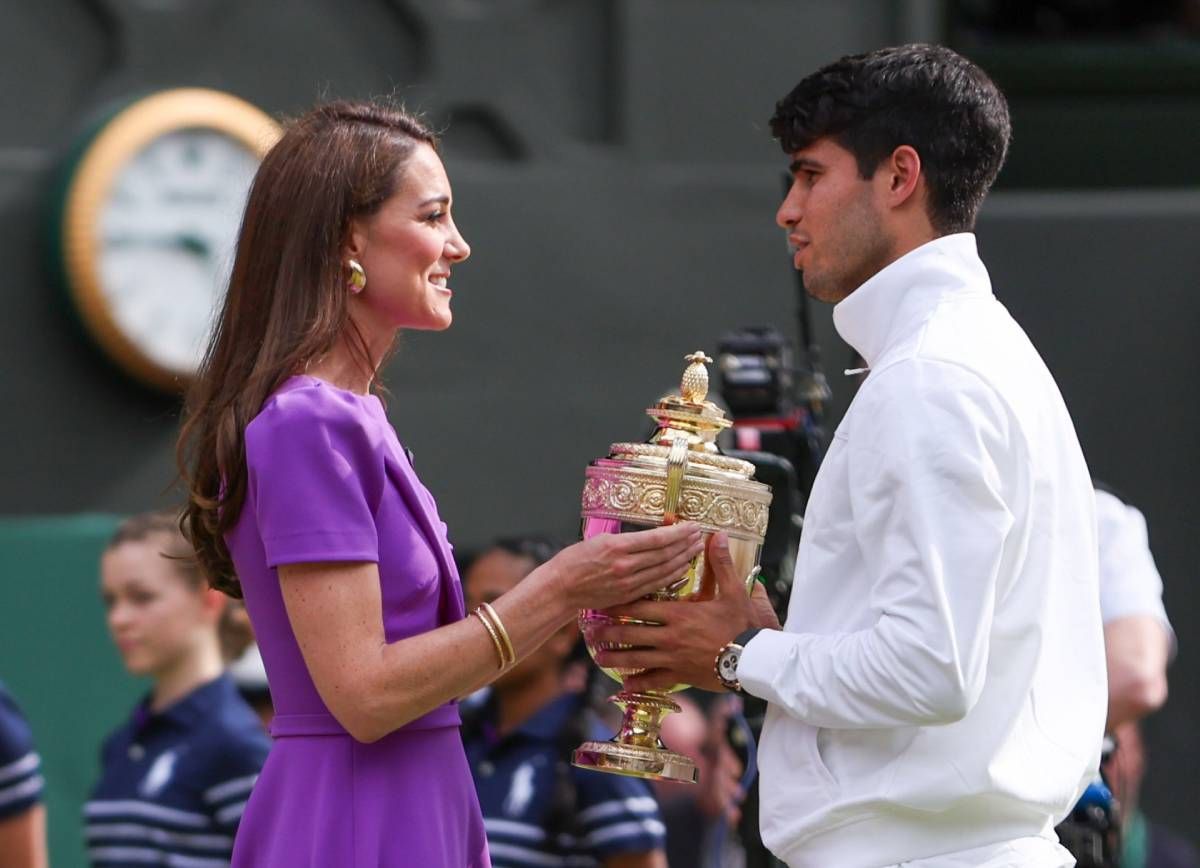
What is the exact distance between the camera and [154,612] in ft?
16.3

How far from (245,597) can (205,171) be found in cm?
400

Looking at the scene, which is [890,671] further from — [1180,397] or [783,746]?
[1180,397]

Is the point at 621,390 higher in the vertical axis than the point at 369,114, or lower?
lower

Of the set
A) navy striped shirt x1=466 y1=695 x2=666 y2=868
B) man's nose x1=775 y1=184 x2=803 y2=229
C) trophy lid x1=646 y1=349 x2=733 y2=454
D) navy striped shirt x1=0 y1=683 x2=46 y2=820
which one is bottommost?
navy striped shirt x1=466 y1=695 x2=666 y2=868

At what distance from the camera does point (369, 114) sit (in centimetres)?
263

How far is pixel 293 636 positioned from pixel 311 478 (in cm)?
20

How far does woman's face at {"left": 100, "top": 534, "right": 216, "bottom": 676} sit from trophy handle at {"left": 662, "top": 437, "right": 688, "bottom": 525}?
8.22 feet

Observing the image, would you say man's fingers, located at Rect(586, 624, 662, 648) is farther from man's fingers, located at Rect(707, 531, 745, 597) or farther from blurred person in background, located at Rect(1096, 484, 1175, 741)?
blurred person in background, located at Rect(1096, 484, 1175, 741)

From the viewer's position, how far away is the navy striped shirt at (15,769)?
432 centimetres

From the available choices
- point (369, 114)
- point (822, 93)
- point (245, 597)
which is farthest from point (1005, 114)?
point (245, 597)

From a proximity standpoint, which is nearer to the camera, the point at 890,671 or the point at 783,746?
the point at 890,671

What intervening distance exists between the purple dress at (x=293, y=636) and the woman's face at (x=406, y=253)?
0.12m

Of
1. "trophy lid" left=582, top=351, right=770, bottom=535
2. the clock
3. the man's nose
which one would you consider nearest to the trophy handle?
"trophy lid" left=582, top=351, right=770, bottom=535

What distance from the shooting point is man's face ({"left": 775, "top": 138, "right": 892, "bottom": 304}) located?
8.33 feet
